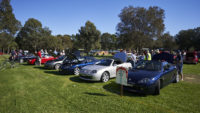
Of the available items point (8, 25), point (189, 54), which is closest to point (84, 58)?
point (189, 54)

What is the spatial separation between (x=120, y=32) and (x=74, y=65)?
85.8 feet

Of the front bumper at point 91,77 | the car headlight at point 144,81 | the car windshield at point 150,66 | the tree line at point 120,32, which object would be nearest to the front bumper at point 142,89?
→ the car headlight at point 144,81

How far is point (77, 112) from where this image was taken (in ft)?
12.9

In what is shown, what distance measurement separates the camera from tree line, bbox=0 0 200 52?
3128 centimetres

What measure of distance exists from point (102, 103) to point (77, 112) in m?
0.96

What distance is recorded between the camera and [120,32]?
3400cm

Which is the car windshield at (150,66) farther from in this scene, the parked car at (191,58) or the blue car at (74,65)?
the parked car at (191,58)

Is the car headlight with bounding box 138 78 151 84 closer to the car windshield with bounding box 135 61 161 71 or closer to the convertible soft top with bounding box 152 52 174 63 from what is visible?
the car windshield with bounding box 135 61 161 71

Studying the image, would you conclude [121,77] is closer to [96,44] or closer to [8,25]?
[96,44]

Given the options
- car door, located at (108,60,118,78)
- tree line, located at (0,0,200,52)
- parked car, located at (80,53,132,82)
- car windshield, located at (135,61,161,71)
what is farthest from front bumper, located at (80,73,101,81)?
tree line, located at (0,0,200,52)

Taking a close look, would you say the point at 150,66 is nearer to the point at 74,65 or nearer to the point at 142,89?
the point at 142,89

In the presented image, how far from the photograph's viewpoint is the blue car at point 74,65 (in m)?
9.51

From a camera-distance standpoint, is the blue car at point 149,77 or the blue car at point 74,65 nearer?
the blue car at point 149,77

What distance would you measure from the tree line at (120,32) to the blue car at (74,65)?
923 inches
